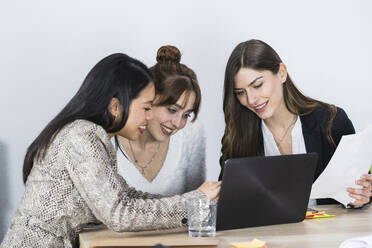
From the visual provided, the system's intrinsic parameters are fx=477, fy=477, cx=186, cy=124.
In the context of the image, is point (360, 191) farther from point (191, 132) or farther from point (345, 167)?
point (191, 132)

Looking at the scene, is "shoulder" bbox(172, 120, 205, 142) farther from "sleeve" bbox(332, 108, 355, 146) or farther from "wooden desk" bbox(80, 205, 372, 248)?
"wooden desk" bbox(80, 205, 372, 248)

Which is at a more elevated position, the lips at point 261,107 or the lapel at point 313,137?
the lips at point 261,107

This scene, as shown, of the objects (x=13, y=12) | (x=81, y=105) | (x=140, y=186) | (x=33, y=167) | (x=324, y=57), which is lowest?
(x=140, y=186)

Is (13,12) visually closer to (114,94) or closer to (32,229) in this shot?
(114,94)

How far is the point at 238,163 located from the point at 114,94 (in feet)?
1.47

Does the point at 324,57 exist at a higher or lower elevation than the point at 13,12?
lower

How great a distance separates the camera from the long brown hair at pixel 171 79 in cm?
201

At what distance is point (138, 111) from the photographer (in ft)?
5.06

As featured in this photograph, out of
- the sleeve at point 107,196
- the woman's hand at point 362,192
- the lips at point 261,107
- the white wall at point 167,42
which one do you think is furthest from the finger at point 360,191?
the white wall at point 167,42

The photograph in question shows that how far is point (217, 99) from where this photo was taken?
262 centimetres

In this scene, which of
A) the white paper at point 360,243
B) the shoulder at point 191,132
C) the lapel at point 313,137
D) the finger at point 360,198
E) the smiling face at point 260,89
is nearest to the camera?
the white paper at point 360,243

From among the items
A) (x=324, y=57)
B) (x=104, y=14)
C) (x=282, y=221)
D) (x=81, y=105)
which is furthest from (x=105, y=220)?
(x=324, y=57)

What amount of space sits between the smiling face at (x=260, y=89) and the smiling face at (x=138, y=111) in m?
0.55

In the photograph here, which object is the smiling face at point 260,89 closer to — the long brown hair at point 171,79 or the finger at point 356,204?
the long brown hair at point 171,79
